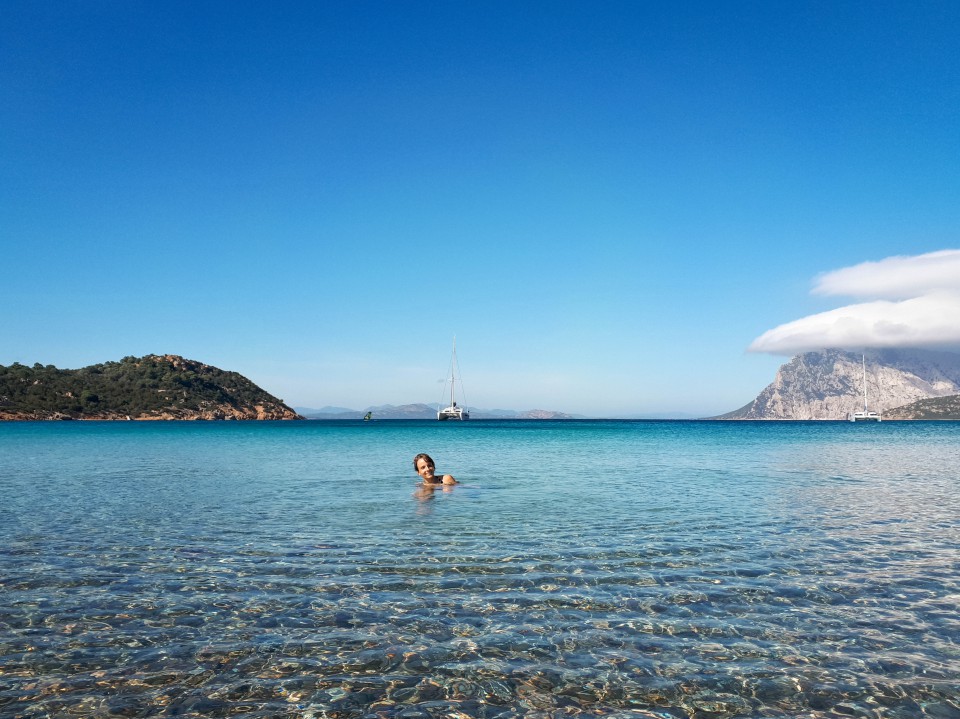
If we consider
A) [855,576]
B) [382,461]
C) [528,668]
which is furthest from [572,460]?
[528,668]

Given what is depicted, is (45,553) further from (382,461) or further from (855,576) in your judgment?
(382,461)

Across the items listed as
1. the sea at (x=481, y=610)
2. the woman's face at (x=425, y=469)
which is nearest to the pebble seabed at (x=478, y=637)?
the sea at (x=481, y=610)

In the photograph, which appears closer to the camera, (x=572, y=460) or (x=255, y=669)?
(x=255, y=669)

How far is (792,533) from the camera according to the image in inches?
682

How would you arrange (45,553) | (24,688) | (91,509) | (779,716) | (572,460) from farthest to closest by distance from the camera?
(572,460) → (91,509) → (45,553) → (24,688) → (779,716)

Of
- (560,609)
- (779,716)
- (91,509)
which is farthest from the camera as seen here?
(91,509)

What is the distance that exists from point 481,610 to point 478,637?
1248 mm

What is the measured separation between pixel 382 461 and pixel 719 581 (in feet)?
128

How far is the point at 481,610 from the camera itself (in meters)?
10.4

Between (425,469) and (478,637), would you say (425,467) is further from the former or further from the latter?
(478,637)

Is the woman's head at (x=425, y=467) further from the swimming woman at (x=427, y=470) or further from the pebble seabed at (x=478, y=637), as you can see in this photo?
the pebble seabed at (x=478, y=637)

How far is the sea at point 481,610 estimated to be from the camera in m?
7.27

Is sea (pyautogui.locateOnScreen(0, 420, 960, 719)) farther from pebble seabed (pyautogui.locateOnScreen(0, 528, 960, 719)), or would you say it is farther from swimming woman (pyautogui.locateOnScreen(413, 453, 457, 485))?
swimming woman (pyautogui.locateOnScreen(413, 453, 457, 485))

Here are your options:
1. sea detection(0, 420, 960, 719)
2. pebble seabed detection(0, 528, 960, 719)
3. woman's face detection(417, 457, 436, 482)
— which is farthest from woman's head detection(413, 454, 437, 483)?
pebble seabed detection(0, 528, 960, 719)
